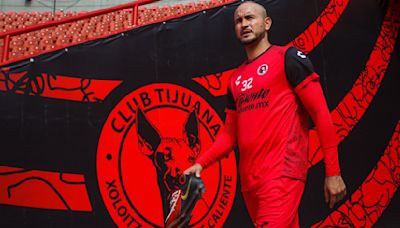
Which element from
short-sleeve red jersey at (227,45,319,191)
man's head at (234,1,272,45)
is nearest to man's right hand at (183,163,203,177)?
short-sleeve red jersey at (227,45,319,191)

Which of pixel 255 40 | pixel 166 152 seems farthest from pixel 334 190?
pixel 166 152

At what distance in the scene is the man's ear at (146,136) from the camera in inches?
153

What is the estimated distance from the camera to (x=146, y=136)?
391cm

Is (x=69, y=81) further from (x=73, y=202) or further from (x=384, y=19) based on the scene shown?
(x=384, y=19)

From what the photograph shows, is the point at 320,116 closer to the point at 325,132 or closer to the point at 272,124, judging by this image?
the point at 325,132

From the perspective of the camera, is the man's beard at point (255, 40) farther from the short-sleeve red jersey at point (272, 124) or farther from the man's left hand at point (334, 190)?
the man's left hand at point (334, 190)

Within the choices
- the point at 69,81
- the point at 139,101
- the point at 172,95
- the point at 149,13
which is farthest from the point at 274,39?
the point at 149,13

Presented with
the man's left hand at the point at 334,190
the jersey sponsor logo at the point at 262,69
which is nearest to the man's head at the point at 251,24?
the jersey sponsor logo at the point at 262,69

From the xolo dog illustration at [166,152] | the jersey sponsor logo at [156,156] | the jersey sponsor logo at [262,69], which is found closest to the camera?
the jersey sponsor logo at [262,69]

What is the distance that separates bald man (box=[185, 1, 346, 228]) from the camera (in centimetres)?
198

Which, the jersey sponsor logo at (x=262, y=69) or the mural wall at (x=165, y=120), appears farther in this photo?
the mural wall at (x=165, y=120)

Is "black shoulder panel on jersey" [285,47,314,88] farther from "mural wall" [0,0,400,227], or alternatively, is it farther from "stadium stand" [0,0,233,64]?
Result: "stadium stand" [0,0,233,64]

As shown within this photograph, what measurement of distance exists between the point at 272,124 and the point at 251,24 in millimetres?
503

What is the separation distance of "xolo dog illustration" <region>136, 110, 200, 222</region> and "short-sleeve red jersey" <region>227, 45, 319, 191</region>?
176 cm
